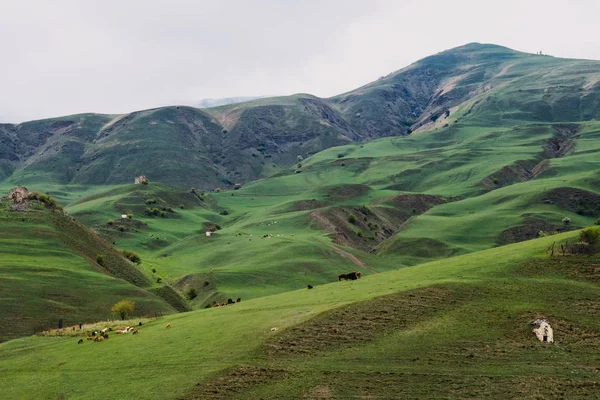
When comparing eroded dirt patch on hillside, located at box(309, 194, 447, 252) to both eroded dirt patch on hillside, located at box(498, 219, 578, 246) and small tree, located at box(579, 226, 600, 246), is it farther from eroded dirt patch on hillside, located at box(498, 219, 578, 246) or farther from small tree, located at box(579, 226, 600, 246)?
small tree, located at box(579, 226, 600, 246)

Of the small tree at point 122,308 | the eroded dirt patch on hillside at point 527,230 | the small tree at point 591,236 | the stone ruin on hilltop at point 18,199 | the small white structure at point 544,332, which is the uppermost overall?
the stone ruin on hilltop at point 18,199

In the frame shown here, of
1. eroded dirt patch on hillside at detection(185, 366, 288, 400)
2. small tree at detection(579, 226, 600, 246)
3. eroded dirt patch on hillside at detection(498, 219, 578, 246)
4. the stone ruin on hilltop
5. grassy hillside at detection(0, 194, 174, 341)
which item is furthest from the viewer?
eroded dirt patch on hillside at detection(498, 219, 578, 246)

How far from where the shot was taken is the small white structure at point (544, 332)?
38781 millimetres

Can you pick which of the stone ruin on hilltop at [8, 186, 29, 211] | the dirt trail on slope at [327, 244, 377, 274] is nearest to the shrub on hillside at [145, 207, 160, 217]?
the dirt trail on slope at [327, 244, 377, 274]

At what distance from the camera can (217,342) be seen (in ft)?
139

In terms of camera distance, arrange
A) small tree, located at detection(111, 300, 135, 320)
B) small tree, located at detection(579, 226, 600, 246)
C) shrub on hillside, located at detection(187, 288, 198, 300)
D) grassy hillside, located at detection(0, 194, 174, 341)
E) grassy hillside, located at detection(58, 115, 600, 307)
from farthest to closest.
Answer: grassy hillside, located at detection(58, 115, 600, 307) → shrub on hillside, located at detection(187, 288, 198, 300) → small tree, located at detection(111, 300, 135, 320) → grassy hillside, located at detection(0, 194, 174, 341) → small tree, located at detection(579, 226, 600, 246)

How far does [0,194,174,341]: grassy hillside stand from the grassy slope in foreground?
891 centimetres

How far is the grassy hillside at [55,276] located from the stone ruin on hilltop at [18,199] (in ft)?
3.90

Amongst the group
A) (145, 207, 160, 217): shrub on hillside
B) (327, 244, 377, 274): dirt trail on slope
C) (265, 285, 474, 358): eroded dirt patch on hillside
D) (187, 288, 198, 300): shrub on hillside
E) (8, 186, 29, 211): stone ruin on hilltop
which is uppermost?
(8, 186, 29, 211): stone ruin on hilltop

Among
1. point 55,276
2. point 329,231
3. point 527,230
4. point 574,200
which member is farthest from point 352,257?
point 574,200

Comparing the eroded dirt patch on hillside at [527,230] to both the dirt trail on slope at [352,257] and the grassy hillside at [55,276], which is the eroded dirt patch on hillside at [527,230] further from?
the grassy hillside at [55,276]

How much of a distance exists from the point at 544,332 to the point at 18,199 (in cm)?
8154

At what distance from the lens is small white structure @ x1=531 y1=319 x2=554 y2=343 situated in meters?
38.8

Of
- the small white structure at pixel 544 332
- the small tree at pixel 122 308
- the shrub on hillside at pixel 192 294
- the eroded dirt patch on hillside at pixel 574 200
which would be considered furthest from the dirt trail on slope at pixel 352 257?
the small white structure at pixel 544 332
